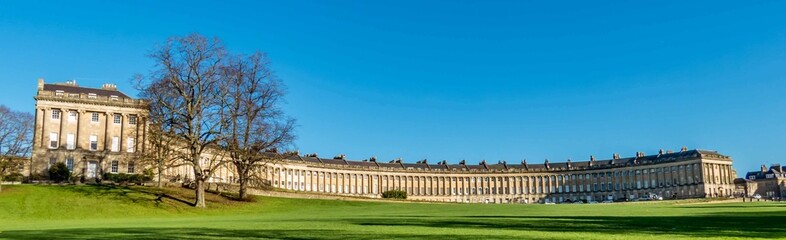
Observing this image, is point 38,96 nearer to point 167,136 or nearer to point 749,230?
point 167,136

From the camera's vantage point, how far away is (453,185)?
168 meters

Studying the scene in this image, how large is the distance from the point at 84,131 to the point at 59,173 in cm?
780

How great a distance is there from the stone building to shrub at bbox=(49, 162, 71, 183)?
323 cm

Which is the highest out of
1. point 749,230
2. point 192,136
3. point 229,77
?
point 229,77

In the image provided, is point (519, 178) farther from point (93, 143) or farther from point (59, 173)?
point (59, 173)

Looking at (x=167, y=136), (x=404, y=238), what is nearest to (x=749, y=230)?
(x=404, y=238)

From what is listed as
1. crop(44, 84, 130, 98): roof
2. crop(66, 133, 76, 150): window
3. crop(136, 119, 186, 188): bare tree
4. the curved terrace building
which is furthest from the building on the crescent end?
crop(136, 119, 186, 188): bare tree

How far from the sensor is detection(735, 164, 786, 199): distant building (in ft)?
581

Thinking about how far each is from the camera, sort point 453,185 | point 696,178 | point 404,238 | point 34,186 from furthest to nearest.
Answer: point 453,185, point 696,178, point 34,186, point 404,238

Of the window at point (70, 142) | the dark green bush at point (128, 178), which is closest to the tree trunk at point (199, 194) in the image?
the dark green bush at point (128, 178)

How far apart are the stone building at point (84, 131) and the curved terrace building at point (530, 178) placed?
6263cm

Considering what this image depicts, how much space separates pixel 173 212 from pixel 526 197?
129296 mm

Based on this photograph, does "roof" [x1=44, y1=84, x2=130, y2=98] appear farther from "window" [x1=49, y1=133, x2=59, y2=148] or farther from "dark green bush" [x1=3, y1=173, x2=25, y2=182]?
"dark green bush" [x1=3, y1=173, x2=25, y2=182]

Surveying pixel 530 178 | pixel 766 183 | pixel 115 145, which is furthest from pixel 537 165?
pixel 115 145
